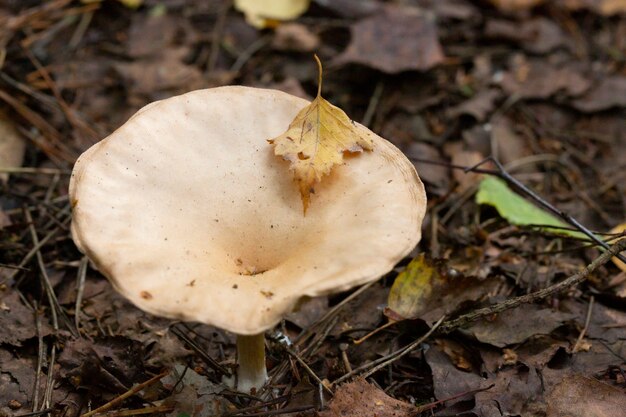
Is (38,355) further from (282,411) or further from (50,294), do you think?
(282,411)

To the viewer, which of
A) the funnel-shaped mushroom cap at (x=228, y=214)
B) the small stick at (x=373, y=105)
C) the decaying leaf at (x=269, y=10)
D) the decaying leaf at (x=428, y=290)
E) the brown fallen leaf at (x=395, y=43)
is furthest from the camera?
the decaying leaf at (x=269, y=10)

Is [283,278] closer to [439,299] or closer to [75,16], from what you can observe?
[439,299]

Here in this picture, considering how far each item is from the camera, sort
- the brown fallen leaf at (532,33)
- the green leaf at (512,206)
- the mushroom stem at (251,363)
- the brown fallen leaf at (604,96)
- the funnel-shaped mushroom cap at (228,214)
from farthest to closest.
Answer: the brown fallen leaf at (532,33) < the brown fallen leaf at (604,96) < the green leaf at (512,206) < the mushroom stem at (251,363) < the funnel-shaped mushroom cap at (228,214)

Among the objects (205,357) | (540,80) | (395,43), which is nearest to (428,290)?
(205,357)

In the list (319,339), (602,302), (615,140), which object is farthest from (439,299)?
(615,140)

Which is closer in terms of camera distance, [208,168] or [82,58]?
[208,168]

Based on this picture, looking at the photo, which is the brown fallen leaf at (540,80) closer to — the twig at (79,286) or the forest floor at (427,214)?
the forest floor at (427,214)

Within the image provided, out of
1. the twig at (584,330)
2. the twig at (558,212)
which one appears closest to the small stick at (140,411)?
the twig at (584,330)
